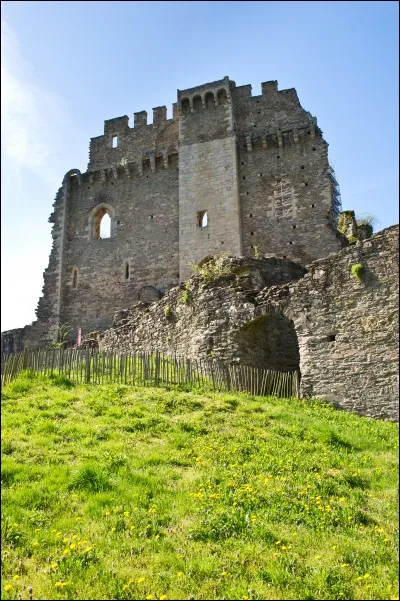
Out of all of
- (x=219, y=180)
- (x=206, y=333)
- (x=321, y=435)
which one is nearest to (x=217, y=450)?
(x=321, y=435)

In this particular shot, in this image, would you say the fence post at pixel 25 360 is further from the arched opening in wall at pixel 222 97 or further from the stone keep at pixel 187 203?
the arched opening in wall at pixel 222 97

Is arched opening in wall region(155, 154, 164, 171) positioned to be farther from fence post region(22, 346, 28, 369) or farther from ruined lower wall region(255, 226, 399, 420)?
fence post region(22, 346, 28, 369)

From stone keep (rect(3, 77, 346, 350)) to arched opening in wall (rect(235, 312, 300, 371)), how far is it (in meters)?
9.05

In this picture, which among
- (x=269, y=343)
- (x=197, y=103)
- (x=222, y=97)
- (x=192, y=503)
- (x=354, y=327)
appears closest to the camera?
(x=192, y=503)

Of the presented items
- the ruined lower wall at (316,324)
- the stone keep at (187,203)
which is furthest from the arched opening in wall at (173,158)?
the ruined lower wall at (316,324)

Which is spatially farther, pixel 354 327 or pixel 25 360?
pixel 25 360

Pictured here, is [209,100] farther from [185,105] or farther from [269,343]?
[269,343]

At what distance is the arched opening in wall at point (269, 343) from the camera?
1543 centimetres

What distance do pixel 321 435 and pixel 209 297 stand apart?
6772mm

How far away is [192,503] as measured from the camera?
279 inches

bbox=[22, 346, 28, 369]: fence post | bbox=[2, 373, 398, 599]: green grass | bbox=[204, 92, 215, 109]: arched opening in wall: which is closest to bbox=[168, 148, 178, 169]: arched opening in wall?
bbox=[204, 92, 215, 109]: arched opening in wall

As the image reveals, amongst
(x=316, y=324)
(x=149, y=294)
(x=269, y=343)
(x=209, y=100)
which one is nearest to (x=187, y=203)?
(x=149, y=294)

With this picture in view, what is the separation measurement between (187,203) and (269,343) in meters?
14.2

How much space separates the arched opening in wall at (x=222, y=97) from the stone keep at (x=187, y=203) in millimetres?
57
